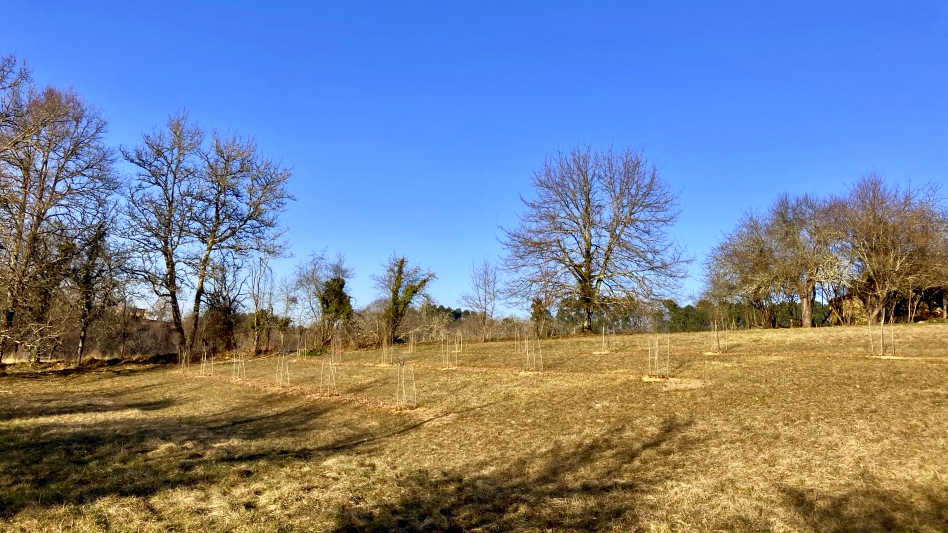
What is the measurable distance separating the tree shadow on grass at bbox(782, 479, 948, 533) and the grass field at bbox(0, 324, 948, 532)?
0.02m

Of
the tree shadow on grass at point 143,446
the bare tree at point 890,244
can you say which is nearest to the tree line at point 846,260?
the bare tree at point 890,244

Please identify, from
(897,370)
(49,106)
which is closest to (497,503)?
(897,370)

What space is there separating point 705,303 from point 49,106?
35.0 meters

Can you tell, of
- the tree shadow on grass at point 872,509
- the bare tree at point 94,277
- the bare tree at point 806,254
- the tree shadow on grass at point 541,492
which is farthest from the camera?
the bare tree at point 806,254

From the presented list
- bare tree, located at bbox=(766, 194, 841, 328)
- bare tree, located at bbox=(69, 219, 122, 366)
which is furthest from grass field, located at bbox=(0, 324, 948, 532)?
bare tree, located at bbox=(766, 194, 841, 328)

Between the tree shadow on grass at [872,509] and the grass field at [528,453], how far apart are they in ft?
0.07

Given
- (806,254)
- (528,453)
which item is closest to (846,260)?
(806,254)

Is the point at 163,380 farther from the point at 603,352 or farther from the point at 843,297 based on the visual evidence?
the point at 843,297

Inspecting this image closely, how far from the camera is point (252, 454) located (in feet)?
23.9

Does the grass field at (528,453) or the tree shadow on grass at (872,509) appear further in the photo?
the grass field at (528,453)

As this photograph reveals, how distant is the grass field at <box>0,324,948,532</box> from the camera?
4789 mm

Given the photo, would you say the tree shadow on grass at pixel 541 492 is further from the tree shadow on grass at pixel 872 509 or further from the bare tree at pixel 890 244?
the bare tree at pixel 890 244

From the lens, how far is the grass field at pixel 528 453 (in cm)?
479

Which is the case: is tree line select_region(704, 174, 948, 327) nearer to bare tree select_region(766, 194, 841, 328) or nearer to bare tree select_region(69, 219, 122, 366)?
bare tree select_region(766, 194, 841, 328)
